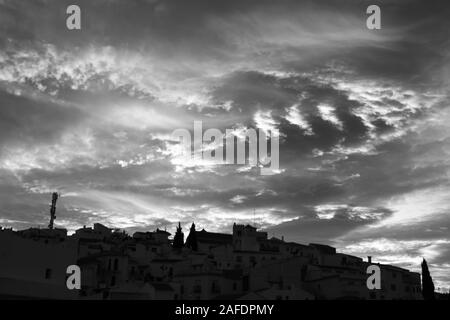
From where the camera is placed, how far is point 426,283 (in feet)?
292

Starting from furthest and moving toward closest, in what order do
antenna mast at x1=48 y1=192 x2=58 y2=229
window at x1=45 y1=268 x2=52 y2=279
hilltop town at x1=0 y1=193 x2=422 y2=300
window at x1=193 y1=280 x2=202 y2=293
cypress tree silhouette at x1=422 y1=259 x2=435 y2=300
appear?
antenna mast at x1=48 y1=192 x2=58 y2=229
cypress tree silhouette at x1=422 y1=259 x2=435 y2=300
window at x1=193 y1=280 x2=202 y2=293
window at x1=45 y1=268 x2=52 y2=279
hilltop town at x1=0 y1=193 x2=422 y2=300

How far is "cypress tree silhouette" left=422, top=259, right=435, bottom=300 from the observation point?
87.7m

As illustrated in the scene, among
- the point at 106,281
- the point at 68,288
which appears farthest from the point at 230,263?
the point at 68,288

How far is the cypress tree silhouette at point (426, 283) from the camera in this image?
8767 cm

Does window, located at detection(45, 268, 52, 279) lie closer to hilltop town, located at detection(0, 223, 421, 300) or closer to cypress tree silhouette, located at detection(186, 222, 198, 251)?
hilltop town, located at detection(0, 223, 421, 300)

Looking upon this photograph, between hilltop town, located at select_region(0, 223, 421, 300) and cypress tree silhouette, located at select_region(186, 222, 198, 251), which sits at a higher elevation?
cypress tree silhouette, located at select_region(186, 222, 198, 251)

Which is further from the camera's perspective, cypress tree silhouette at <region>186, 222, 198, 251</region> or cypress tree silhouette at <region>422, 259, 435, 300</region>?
cypress tree silhouette at <region>186, 222, 198, 251</region>

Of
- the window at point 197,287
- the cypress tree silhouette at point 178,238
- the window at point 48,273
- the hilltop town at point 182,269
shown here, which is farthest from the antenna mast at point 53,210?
the window at point 48,273

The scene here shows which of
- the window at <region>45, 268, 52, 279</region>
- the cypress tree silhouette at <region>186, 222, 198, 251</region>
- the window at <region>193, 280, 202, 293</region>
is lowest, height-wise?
the window at <region>193, 280, 202, 293</region>

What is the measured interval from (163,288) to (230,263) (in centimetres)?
2500

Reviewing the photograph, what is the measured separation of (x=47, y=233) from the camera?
99.2m

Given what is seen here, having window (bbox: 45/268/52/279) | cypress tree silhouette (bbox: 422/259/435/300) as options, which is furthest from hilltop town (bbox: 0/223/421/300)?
cypress tree silhouette (bbox: 422/259/435/300)

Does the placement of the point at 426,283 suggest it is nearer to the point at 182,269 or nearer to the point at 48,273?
the point at 182,269
